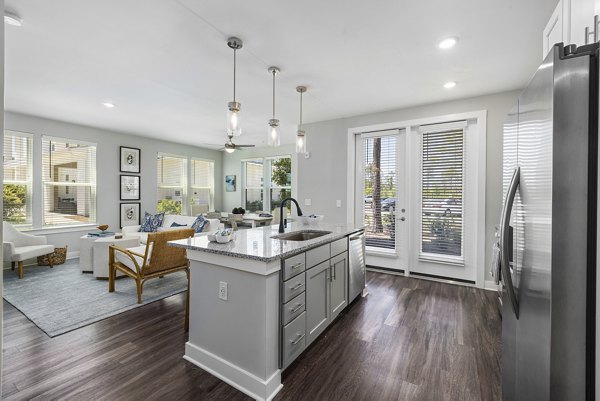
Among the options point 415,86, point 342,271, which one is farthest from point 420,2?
point 342,271

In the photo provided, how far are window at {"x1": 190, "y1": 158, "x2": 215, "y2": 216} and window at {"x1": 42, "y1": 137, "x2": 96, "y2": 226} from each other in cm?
239

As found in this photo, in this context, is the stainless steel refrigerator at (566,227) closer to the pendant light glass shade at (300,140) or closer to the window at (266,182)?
the pendant light glass shade at (300,140)

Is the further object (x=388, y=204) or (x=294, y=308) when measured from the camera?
(x=388, y=204)

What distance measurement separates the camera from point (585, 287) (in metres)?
0.82

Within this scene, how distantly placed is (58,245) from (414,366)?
623 centimetres

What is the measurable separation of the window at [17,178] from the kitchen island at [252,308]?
470cm

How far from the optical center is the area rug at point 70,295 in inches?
107

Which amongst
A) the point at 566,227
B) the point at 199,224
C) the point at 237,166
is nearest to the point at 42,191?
the point at 199,224

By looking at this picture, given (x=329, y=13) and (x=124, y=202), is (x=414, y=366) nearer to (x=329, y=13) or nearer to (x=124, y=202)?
(x=329, y=13)

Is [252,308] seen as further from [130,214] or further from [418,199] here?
[130,214]

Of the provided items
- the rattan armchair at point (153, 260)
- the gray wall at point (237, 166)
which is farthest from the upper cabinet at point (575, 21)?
the gray wall at point (237, 166)

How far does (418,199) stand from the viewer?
4.11 meters

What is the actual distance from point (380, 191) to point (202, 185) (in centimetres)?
551

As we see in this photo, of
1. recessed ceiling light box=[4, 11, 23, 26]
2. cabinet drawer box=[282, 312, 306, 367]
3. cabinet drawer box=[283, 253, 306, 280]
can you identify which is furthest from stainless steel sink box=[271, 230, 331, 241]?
recessed ceiling light box=[4, 11, 23, 26]
